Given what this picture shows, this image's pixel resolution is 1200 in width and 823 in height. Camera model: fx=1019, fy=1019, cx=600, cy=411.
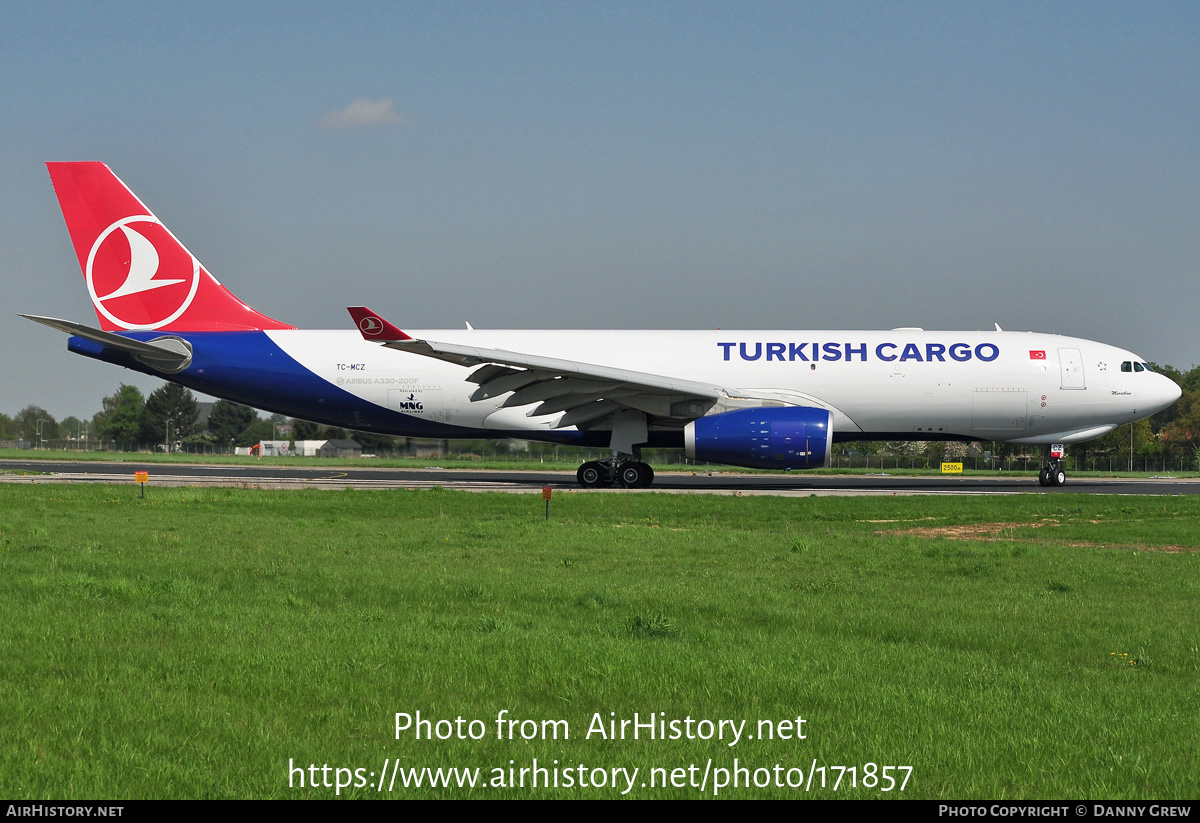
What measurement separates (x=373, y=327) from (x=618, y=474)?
7.41m

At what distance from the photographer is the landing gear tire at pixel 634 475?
2598 cm

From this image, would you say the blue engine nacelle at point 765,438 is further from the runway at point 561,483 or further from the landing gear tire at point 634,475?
the landing gear tire at point 634,475

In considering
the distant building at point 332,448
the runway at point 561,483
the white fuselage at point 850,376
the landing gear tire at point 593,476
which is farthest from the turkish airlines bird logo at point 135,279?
the distant building at point 332,448

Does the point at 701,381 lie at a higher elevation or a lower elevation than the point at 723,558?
higher

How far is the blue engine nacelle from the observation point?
961 inches

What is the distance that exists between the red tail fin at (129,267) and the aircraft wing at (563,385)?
7.60m

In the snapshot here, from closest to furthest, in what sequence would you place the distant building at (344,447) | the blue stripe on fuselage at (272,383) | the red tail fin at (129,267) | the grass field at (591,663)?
the grass field at (591,663), the blue stripe on fuselage at (272,383), the red tail fin at (129,267), the distant building at (344,447)

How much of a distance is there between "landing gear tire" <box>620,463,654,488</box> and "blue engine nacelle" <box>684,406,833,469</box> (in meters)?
1.61

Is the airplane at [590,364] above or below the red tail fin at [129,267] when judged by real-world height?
below

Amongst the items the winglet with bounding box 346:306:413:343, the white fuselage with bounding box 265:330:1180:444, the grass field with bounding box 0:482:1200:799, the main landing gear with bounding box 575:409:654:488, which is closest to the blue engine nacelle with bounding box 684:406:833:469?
the main landing gear with bounding box 575:409:654:488
